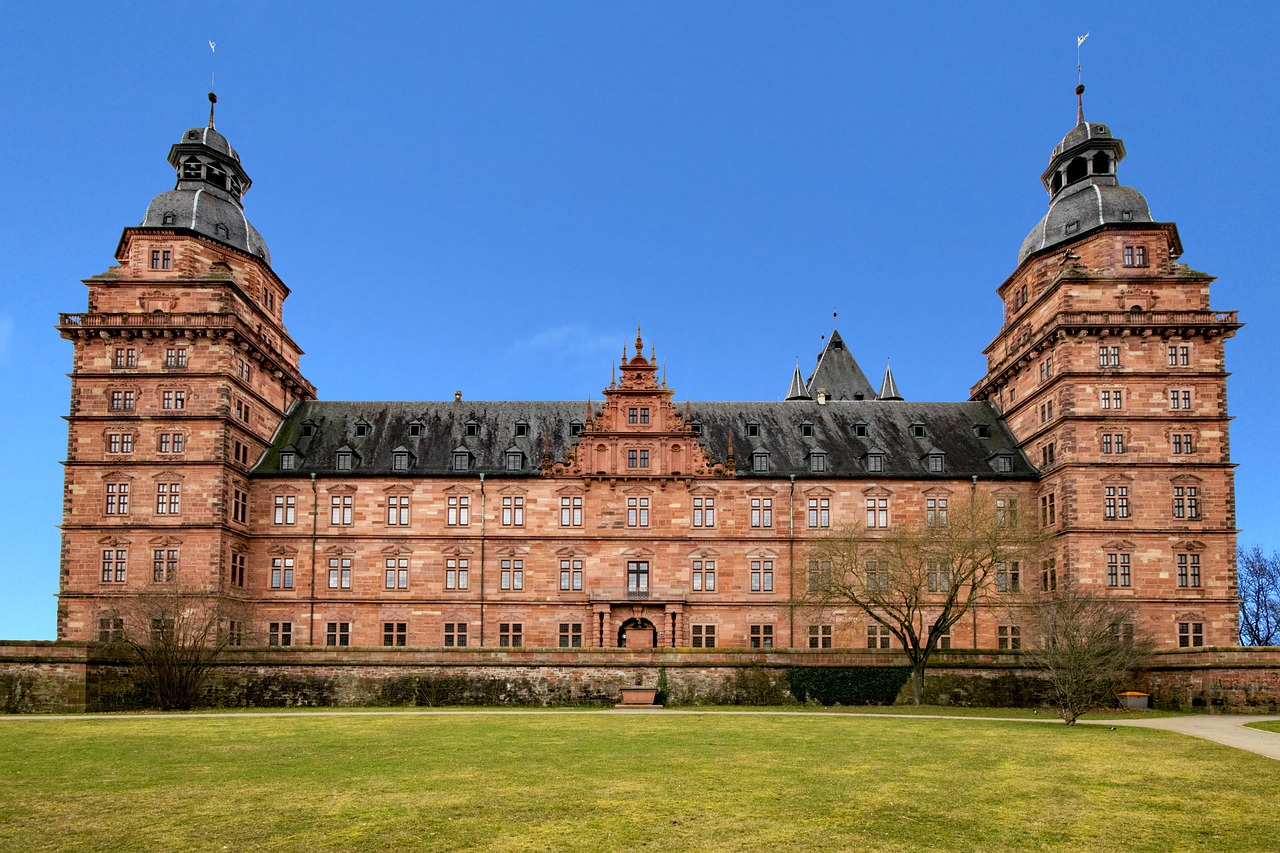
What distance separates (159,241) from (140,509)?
14.3 m

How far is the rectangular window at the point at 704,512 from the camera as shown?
61.6 meters

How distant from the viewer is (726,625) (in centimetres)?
6062

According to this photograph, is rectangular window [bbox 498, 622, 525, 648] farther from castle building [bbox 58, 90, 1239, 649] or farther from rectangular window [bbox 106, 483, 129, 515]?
rectangular window [bbox 106, 483, 129, 515]

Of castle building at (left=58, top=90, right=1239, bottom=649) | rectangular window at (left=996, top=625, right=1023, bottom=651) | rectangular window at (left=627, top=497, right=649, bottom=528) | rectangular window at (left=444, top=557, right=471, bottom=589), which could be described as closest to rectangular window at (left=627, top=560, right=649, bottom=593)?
castle building at (left=58, top=90, right=1239, bottom=649)

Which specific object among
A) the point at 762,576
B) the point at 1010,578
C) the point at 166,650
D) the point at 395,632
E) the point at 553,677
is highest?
the point at 762,576

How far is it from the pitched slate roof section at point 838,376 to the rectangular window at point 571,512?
112 ft

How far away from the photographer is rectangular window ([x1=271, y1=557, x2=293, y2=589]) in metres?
60.5

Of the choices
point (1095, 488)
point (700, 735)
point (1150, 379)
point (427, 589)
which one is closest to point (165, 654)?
point (427, 589)

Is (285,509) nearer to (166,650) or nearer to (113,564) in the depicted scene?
(113,564)

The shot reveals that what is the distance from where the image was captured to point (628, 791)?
66.1 ft

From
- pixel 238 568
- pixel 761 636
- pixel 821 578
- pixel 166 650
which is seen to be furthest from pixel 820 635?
pixel 166 650

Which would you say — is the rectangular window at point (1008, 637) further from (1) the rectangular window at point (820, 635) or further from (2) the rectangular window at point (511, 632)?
(2) the rectangular window at point (511, 632)

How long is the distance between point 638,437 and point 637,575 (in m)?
7.66

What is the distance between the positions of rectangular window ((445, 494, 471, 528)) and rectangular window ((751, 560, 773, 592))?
16.1 metres
